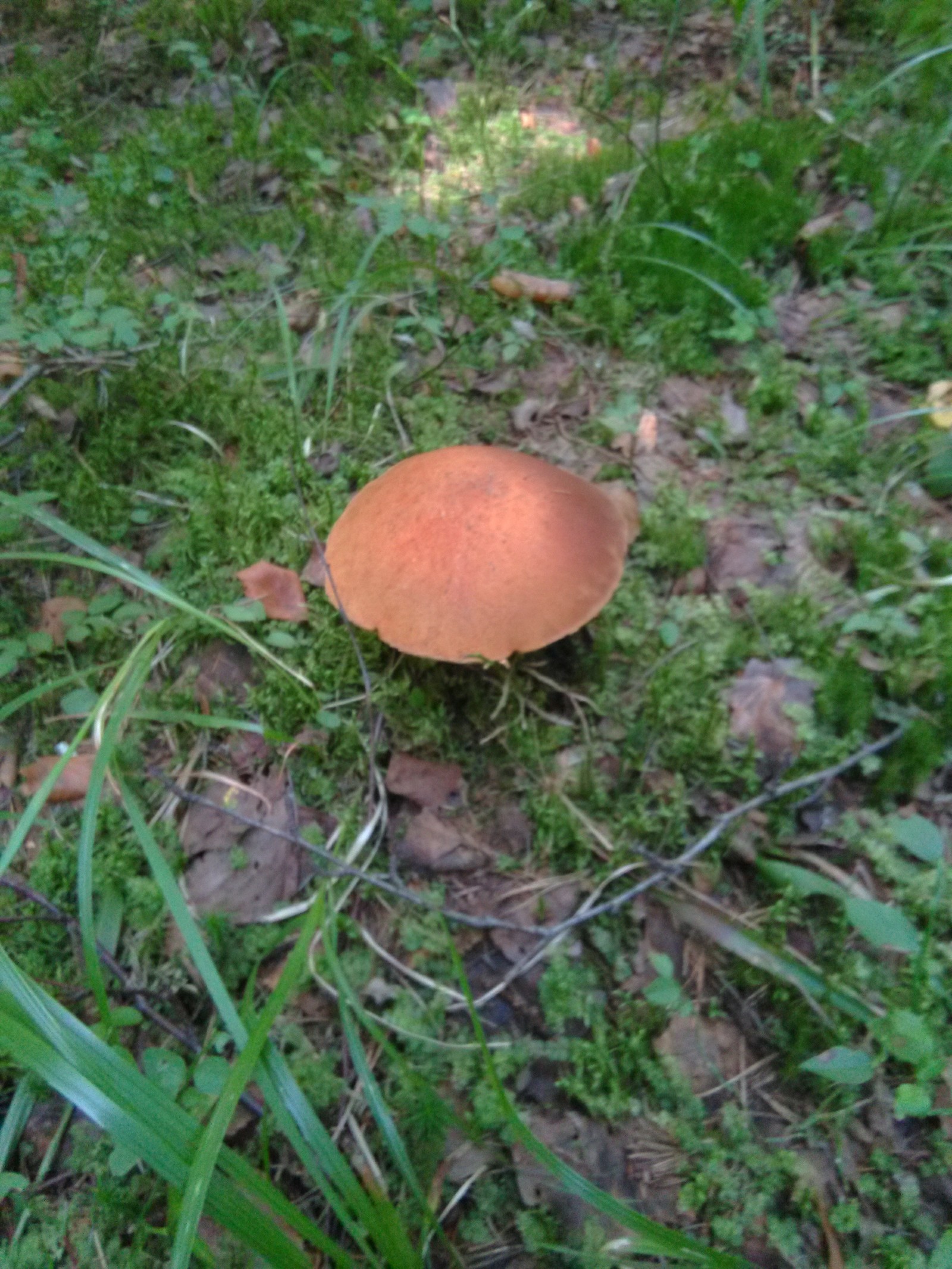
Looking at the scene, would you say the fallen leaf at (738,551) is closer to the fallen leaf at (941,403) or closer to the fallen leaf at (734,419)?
the fallen leaf at (734,419)

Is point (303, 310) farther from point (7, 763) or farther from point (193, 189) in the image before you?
point (7, 763)

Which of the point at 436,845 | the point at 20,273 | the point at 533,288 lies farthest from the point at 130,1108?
the point at 20,273

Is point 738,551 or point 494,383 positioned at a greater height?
point 494,383

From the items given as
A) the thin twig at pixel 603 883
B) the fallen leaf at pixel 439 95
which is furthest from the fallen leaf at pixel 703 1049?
the fallen leaf at pixel 439 95

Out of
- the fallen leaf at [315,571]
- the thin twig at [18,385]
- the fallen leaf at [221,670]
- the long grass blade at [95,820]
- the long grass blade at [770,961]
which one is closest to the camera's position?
the long grass blade at [95,820]

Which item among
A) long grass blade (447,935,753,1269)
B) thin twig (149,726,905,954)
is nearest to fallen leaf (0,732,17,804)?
thin twig (149,726,905,954)

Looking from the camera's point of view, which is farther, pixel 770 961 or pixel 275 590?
pixel 275 590

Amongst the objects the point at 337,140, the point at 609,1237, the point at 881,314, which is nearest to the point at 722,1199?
the point at 609,1237
